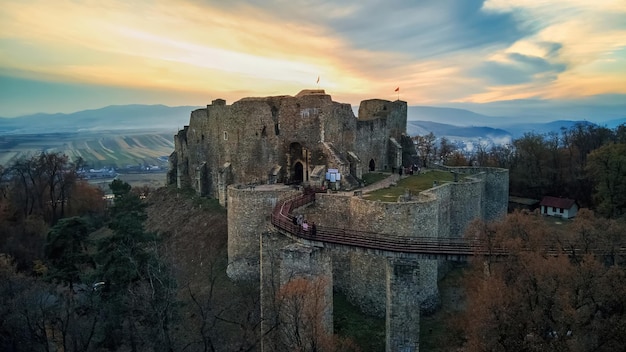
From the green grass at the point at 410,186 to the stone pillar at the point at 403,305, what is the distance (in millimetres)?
5981

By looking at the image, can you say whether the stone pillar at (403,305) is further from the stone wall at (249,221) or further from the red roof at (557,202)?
the red roof at (557,202)

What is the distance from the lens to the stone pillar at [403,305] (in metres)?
18.4

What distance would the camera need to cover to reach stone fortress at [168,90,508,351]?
19.6 meters

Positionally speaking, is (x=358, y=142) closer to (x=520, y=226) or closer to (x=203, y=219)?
(x=203, y=219)

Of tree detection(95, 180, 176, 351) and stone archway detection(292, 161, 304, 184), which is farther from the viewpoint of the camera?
stone archway detection(292, 161, 304, 184)

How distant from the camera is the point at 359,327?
21.8m

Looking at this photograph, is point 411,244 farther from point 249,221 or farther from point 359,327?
point 249,221

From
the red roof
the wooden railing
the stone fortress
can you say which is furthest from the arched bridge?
the red roof

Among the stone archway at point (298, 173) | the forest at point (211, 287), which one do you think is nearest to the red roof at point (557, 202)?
the forest at point (211, 287)

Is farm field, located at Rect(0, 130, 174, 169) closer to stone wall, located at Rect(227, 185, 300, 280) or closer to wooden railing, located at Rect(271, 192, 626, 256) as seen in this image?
stone wall, located at Rect(227, 185, 300, 280)

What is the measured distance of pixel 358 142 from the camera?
3750cm

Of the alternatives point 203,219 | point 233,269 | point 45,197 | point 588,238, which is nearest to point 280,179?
point 203,219

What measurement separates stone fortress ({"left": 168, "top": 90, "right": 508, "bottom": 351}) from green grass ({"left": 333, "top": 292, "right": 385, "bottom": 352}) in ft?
1.79

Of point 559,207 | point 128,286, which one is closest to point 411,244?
point 128,286
